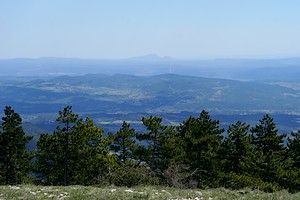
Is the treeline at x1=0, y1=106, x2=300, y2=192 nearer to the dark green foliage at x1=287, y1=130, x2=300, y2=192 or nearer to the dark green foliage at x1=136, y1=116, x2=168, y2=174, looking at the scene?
the dark green foliage at x1=136, y1=116, x2=168, y2=174

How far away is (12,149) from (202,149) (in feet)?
71.3

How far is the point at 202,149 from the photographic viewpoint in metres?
37.1

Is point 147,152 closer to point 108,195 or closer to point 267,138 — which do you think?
point 267,138

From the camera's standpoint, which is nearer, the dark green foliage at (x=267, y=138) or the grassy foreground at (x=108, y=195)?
the grassy foreground at (x=108, y=195)

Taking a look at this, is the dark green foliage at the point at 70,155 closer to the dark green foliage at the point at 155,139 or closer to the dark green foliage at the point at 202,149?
the dark green foliage at the point at 155,139

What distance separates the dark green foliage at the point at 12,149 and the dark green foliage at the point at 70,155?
8.97 feet

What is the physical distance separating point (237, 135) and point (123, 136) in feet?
47.0

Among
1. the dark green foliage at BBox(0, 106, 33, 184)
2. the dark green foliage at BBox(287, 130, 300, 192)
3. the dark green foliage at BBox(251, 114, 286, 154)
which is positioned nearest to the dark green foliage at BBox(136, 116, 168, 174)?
the dark green foliage at BBox(251, 114, 286, 154)

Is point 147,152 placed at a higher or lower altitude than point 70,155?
lower

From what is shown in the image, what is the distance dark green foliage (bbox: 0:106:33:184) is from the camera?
37.8 metres

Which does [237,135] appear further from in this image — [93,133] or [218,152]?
[93,133]

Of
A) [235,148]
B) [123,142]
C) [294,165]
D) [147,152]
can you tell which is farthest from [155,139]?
[294,165]

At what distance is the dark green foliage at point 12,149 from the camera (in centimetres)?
3781

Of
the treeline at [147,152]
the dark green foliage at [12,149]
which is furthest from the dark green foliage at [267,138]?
the dark green foliage at [12,149]
